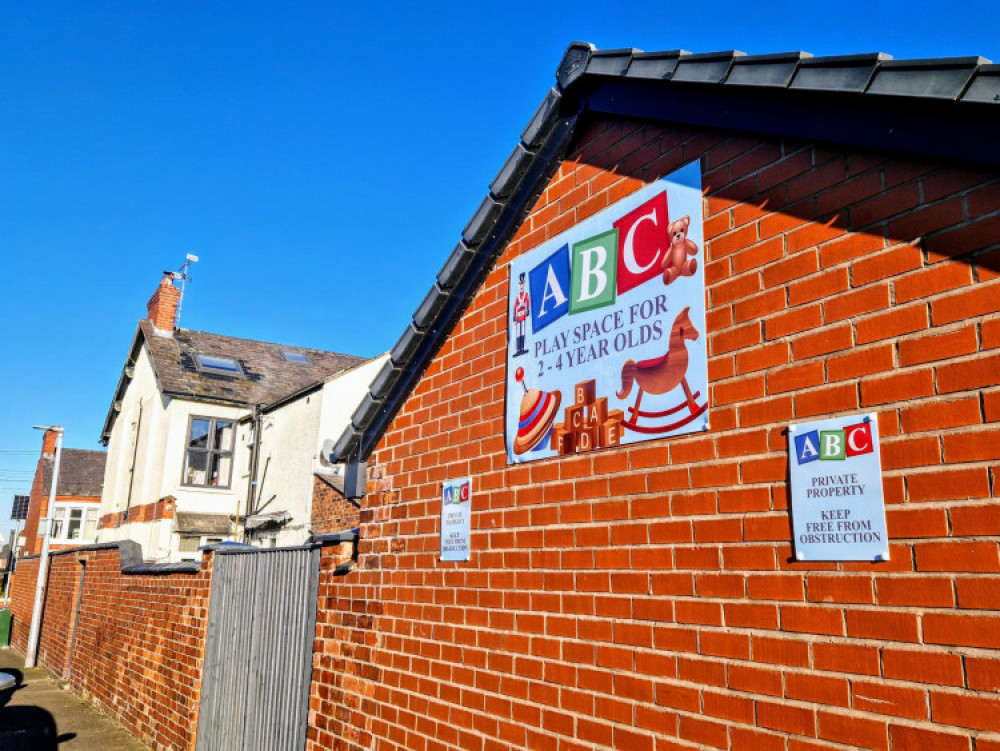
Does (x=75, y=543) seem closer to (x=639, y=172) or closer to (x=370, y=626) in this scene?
(x=370, y=626)

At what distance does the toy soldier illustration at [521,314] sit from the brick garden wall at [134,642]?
5.50 metres

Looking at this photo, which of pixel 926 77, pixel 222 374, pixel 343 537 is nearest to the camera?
pixel 926 77

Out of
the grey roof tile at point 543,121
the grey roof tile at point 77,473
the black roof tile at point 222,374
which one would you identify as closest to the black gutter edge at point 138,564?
the grey roof tile at point 543,121

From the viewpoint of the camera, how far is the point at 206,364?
79.4 feet

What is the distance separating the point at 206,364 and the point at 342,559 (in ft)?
65.5

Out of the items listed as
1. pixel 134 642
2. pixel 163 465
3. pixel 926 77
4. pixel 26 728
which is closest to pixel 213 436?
pixel 163 465

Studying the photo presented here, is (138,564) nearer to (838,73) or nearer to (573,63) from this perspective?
(573,63)

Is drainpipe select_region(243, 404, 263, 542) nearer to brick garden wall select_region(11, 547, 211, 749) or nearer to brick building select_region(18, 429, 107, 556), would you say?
brick garden wall select_region(11, 547, 211, 749)

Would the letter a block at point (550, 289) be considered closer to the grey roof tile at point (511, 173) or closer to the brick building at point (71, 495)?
the grey roof tile at point (511, 173)

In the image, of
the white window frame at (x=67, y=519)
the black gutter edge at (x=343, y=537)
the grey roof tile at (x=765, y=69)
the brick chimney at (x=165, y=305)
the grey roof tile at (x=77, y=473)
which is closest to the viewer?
the grey roof tile at (x=765, y=69)

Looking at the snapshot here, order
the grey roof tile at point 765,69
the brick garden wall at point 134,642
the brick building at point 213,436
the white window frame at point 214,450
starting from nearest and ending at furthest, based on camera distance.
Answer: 1. the grey roof tile at point 765,69
2. the brick garden wall at point 134,642
3. the brick building at point 213,436
4. the white window frame at point 214,450

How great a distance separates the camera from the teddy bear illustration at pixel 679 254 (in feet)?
11.2

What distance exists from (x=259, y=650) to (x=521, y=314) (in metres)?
4.26

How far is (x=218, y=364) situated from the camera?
2458cm
